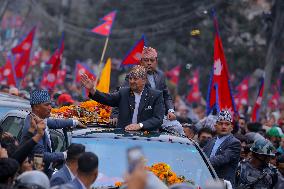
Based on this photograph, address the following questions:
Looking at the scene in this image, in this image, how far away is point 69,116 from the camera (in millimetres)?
12711

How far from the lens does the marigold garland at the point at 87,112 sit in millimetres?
12708

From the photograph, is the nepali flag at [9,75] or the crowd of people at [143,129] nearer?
the crowd of people at [143,129]

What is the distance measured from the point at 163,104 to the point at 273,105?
19264 mm

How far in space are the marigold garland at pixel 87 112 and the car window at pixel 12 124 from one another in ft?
1.45

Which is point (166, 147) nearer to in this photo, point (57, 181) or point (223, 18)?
point (57, 181)

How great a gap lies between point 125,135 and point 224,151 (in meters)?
1.80

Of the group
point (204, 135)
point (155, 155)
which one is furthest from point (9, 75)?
point (155, 155)

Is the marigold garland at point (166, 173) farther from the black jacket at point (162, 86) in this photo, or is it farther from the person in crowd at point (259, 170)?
the black jacket at point (162, 86)

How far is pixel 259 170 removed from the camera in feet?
38.3

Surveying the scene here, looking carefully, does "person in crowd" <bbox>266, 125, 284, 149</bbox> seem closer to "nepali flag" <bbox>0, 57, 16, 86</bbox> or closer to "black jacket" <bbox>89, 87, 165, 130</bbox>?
"black jacket" <bbox>89, 87, 165, 130</bbox>

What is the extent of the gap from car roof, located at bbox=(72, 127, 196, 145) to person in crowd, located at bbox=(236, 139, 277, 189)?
1.05 meters

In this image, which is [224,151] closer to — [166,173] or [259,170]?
[259,170]

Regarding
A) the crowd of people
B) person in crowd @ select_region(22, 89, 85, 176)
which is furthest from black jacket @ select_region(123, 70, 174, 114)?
person in crowd @ select_region(22, 89, 85, 176)

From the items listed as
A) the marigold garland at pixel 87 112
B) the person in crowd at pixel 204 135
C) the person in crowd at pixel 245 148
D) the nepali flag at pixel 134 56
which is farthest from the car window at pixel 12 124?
the nepali flag at pixel 134 56
